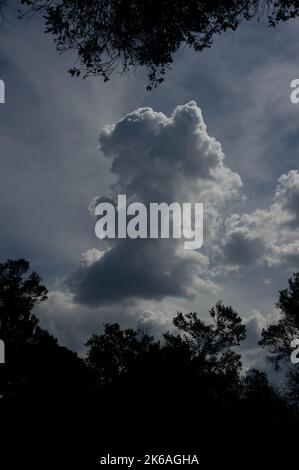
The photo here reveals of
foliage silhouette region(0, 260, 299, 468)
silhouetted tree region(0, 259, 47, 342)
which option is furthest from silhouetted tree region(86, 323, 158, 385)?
silhouetted tree region(0, 259, 47, 342)

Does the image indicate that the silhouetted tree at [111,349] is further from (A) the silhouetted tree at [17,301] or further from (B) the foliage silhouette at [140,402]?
(A) the silhouetted tree at [17,301]

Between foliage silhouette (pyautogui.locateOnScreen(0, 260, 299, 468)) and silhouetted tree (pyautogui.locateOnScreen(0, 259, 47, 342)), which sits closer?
foliage silhouette (pyautogui.locateOnScreen(0, 260, 299, 468))

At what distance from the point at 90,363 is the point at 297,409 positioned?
29412 mm

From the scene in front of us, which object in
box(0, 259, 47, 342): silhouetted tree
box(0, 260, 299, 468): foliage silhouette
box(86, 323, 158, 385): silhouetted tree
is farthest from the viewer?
box(86, 323, 158, 385): silhouetted tree

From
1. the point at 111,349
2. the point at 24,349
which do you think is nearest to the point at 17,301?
the point at 24,349

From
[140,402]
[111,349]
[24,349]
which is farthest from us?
[111,349]

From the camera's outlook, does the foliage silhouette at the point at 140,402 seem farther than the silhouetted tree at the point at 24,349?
No

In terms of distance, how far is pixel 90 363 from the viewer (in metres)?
49.1

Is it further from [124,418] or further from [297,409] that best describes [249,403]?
[124,418]

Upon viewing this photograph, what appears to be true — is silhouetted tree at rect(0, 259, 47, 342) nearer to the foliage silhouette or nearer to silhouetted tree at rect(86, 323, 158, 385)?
the foliage silhouette

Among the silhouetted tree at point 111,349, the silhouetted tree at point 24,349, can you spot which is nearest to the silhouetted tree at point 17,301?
the silhouetted tree at point 24,349

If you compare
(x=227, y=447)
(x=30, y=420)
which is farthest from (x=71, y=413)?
(x=227, y=447)

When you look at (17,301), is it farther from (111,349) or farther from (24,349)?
(111,349)
